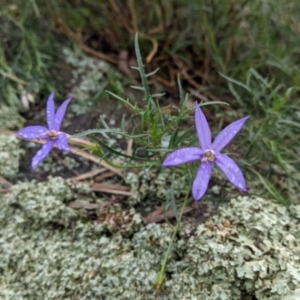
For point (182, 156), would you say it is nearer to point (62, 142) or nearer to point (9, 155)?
point (62, 142)

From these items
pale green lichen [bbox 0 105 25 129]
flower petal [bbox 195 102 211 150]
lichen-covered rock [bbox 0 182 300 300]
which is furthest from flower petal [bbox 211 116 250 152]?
pale green lichen [bbox 0 105 25 129]

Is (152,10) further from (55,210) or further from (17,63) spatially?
(55,210)

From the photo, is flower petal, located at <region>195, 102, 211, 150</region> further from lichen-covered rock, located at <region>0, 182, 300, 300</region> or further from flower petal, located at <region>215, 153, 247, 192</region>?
lichen-covered rock, located at <region>0, 182, 300, 300</region>

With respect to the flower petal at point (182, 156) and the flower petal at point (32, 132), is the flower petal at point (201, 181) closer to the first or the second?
the flower petal at point (182, 156)

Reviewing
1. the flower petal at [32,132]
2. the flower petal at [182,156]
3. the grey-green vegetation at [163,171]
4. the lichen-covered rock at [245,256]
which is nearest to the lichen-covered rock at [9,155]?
the grey-green vegetation at [163,171]

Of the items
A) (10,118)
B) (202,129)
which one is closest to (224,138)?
(202,129)

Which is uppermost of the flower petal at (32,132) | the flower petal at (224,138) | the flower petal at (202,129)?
the flower petal at (32,132)
